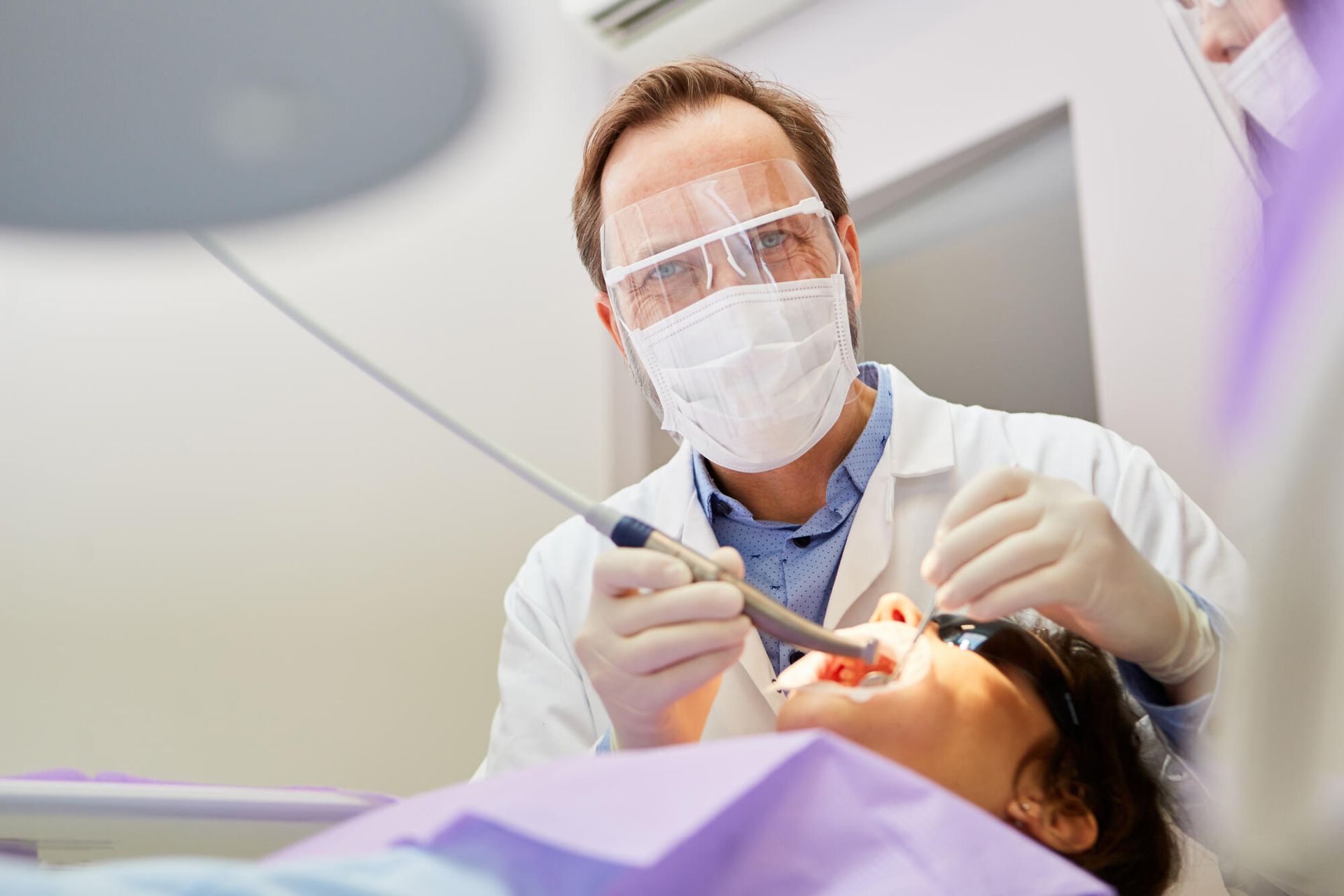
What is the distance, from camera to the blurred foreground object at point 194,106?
74cm

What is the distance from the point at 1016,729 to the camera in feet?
3.38

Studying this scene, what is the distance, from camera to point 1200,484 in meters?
1.79

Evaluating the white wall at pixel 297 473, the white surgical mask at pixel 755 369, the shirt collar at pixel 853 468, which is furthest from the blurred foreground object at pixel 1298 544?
the white wall at pixel 297 473

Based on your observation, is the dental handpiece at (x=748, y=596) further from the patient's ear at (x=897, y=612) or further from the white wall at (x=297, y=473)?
the white wall at (x=297, y=473)

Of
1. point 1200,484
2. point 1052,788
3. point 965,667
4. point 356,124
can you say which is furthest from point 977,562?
point 1200,484

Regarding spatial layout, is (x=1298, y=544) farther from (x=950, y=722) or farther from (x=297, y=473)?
(x=297, y=473)

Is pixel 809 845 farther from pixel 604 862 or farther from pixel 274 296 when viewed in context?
pixel 274 296

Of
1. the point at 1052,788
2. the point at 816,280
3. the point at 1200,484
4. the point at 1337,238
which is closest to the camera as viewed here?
the point at 1337,238

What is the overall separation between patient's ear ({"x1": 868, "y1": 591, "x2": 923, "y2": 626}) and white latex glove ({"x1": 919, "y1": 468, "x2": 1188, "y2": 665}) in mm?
177

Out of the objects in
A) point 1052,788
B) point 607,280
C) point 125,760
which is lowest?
point 125,760

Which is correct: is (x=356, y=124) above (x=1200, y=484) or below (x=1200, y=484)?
above

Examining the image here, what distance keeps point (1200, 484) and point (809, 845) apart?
4.87ft

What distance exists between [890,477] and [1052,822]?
23.9 inches

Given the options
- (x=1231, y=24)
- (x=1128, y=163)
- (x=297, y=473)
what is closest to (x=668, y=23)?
(x=1128, y=163)
